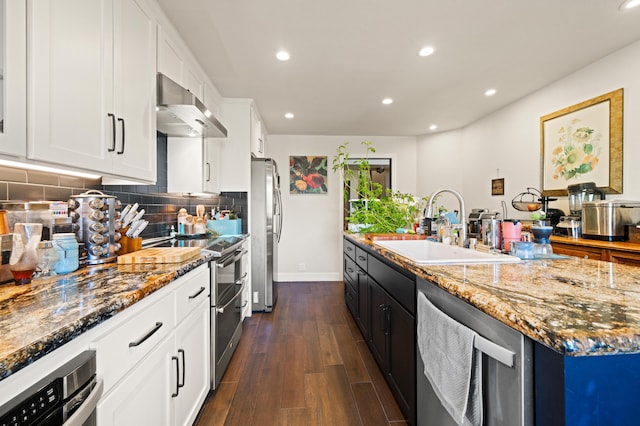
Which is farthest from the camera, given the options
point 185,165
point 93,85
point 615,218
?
point 185,165

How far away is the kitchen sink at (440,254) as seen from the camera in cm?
136

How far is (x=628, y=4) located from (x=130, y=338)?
341cm

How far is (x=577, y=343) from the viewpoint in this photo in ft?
1.88

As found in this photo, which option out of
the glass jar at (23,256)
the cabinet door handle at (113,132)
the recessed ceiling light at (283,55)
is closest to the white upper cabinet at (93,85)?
the cabinet door handle at (113,132)

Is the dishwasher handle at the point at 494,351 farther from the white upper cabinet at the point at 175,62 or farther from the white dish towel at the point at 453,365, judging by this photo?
the white upper cabinet at the point at 175,62

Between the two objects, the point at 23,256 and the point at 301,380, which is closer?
the point at 23,256

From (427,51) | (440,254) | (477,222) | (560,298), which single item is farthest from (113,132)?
(477,222)

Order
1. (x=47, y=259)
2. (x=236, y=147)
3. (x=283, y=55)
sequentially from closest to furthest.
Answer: (x=47, y=259) → (x=283, y=55) → (x=236, y=147)

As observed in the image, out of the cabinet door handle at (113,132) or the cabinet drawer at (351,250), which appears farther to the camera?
the cabinet drawer at (351,250)

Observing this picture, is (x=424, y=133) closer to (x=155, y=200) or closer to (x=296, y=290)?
(x=296, y=290)

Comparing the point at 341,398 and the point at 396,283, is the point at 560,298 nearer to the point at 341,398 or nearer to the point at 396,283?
the point at 396,283

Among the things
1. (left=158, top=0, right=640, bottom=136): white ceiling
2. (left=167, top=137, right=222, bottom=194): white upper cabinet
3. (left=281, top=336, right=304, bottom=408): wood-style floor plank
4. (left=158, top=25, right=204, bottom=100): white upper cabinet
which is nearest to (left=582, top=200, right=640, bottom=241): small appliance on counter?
(left=158, top=0, right=640, bottom=136): white ceiling

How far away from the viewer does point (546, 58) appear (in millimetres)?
2666

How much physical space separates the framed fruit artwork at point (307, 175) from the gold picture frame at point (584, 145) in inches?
120
